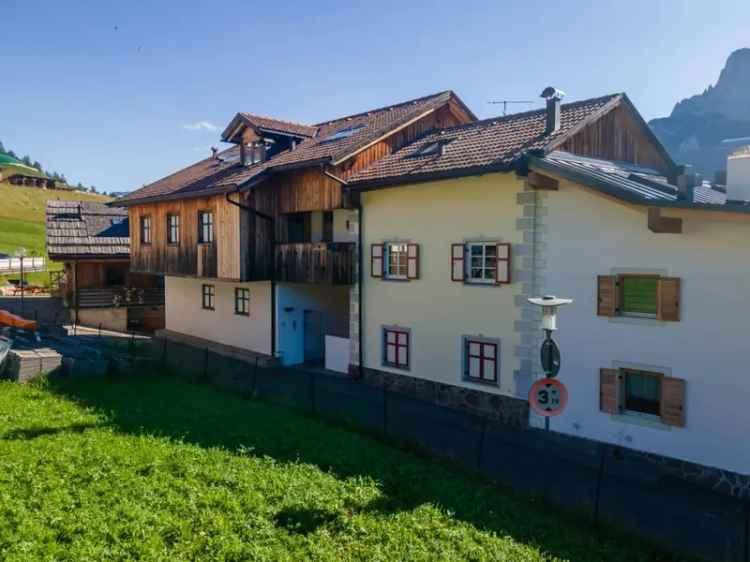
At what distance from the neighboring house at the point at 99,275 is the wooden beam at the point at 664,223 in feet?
84.8

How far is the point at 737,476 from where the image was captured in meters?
10.4

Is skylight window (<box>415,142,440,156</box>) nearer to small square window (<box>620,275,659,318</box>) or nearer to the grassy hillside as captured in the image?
small square window (<box>620,275,659,318</box>)

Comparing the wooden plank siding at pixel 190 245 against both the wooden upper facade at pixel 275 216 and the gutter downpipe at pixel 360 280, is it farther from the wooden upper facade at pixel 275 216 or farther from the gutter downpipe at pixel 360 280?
the gutter downpipe at pixel 360 280

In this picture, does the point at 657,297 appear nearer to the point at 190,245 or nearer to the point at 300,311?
the point at 300,311

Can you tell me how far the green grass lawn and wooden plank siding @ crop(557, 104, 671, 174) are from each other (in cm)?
929

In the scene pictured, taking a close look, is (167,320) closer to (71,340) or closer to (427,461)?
(71,340)

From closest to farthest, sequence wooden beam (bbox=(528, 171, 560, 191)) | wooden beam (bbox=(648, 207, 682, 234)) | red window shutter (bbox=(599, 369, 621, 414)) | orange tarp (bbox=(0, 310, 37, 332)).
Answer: wooden beam (bbox=(648, 207, 682, 234)) < red window shutter (bbox=(599, 369, 621, 414)) < wooden beam (bbox=(528, 171, 560, 191)) < orange tarp (bbox=(0, 310, 37, 332))

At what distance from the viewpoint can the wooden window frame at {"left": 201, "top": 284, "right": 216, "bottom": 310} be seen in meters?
23.6

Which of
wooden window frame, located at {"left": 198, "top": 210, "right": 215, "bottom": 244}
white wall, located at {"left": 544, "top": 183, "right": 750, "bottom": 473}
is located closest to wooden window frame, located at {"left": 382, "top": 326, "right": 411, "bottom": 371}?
white wall, located at {"left": 544, "top": 183, "right": 750, "bottom": 473}

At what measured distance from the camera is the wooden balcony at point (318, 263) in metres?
17.6

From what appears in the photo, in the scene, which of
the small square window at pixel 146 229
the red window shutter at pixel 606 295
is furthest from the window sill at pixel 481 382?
the small square window at pixel 146 229

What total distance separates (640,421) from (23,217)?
90.0 metres

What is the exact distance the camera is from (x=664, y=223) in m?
11.0

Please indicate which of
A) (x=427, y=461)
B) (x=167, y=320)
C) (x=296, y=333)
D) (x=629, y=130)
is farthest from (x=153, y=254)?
(x=629, y=130)
